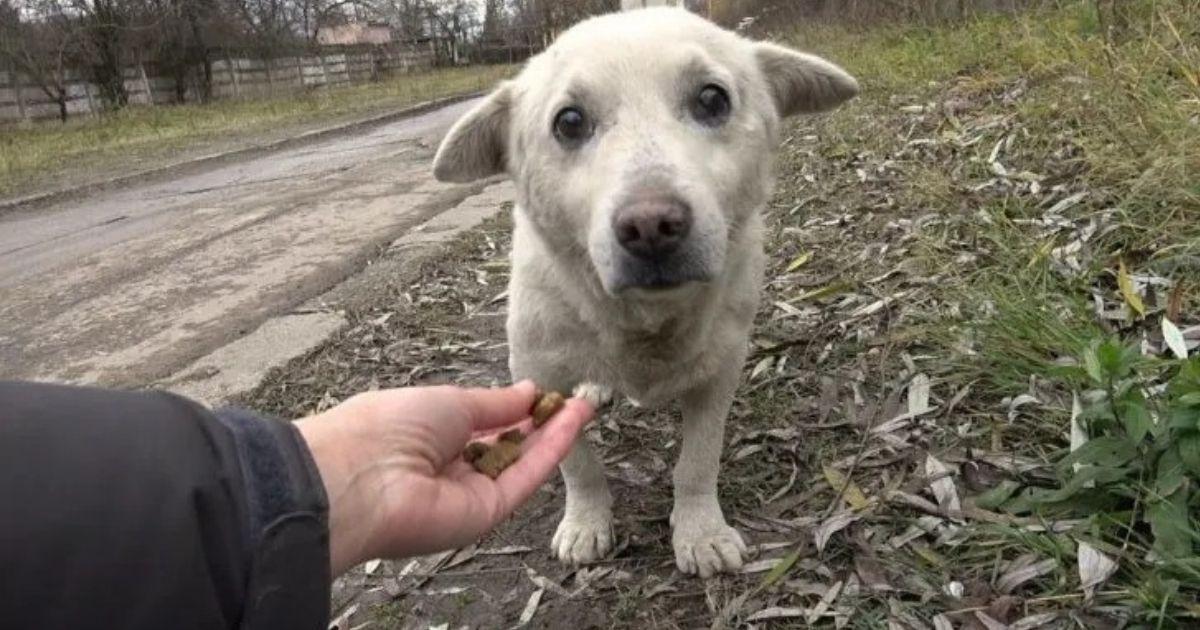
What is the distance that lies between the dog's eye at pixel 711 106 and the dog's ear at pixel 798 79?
1.43 ft

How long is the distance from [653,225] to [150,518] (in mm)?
1236

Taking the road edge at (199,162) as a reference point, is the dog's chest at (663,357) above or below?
above

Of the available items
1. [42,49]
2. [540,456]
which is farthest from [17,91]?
[540,456]

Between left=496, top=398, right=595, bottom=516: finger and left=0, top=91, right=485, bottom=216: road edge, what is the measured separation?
1047 cm

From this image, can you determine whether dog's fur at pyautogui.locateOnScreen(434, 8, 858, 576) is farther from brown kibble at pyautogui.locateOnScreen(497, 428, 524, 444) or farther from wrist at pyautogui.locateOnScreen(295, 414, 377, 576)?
wrist at pyautogui.locateOnScreen(295, 414, 377, 576)

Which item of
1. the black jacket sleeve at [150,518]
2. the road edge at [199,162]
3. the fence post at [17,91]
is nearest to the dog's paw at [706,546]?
the black jacket sleeve at [150,518]

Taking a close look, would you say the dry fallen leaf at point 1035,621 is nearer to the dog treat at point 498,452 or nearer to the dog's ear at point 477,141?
the dog treat at point 498,452

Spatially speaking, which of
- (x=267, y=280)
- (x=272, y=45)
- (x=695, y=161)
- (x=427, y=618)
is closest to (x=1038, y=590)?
(x=695, y=161)

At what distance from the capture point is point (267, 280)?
565 centimetres

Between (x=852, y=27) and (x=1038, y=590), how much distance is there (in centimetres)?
1242

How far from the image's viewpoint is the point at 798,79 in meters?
2.98

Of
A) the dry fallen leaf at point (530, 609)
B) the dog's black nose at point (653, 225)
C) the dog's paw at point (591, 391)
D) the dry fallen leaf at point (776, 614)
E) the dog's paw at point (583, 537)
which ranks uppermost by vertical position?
the dog's black nose at point (653, 225)

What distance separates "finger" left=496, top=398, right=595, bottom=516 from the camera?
195 cm

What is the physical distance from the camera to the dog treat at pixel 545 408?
7.29 ft
